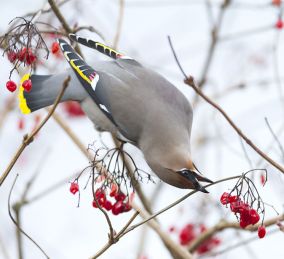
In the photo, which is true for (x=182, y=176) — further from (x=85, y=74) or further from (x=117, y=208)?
(x=85, y=74)

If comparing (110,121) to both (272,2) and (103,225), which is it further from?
(103,225)

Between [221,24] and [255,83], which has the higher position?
[221,24]

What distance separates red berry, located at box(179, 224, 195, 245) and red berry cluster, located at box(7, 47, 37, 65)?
213cm

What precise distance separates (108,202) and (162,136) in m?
0.52

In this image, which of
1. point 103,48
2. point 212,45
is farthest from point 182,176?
point 212,45

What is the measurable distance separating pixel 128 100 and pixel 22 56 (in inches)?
29.4

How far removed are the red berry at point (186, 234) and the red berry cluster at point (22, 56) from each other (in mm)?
2127

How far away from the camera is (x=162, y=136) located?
3215 mm

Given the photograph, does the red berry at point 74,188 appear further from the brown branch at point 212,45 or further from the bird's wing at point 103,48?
the brown branch at point 212,45

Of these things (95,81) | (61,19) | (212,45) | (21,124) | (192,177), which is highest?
(21,124)

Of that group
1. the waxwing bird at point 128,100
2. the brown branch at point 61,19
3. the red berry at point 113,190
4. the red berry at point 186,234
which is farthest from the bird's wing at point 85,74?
the red berry at point 186,234

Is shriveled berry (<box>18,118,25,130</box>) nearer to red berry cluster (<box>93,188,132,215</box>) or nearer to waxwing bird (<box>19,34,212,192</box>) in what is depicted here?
waxwing bird (<box>19,34,212,192</box>)

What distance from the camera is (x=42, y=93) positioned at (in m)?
3.43

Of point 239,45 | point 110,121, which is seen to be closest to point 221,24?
point 239,45
